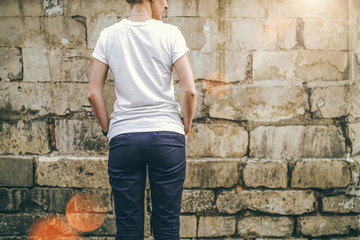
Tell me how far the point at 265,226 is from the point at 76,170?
1.86m

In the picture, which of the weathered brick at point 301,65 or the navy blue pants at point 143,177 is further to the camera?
the weathered brick at point 301,65

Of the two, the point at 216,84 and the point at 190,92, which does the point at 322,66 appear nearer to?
the point at 216,84

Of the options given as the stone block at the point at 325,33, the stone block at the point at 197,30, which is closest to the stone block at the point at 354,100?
the stone block at the point at 325,33

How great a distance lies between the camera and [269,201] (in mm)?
2678

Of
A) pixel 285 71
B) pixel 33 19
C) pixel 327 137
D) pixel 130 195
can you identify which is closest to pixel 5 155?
pixel 33 19

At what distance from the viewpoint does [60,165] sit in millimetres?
2662

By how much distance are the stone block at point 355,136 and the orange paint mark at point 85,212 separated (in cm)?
244

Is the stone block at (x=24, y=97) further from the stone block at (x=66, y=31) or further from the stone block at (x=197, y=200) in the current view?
the stone block at (x=197, y=200)

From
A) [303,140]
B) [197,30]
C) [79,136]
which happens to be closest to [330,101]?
[303,140]

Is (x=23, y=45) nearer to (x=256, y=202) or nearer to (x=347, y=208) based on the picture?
(x=256, y=202)

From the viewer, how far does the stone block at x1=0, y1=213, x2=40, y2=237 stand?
2703mm

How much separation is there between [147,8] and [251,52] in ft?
4.38

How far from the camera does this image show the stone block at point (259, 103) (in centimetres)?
267

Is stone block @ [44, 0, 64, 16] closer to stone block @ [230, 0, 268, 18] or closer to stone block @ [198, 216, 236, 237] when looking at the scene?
stone block @ [230, 0, 268, 18]
